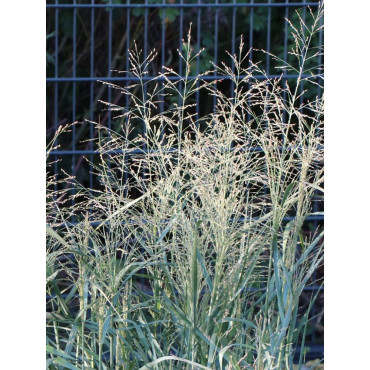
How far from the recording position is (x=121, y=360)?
1861 millimetres

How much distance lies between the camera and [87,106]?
15.7ft
